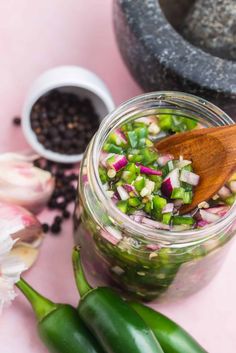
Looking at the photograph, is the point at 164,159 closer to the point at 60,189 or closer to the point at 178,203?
the point at 178,203

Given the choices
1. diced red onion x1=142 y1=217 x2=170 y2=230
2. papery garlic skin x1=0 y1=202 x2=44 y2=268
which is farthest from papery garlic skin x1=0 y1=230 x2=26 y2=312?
diced red onion x1=142 y1=217 x2=170 y2=230

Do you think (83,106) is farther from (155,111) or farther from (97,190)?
(97,190)

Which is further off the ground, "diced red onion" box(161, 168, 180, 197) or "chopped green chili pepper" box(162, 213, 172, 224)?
"diced red onion" box(161, 168, 180, 197)

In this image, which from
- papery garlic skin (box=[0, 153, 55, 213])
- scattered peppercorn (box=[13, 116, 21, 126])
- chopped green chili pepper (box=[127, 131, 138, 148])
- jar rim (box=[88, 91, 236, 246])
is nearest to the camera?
jar rim (box=[88, 91, 236, 246])

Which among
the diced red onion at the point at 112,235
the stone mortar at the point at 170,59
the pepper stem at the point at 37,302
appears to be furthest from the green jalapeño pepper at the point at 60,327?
the stone mortar at the point at 170,59

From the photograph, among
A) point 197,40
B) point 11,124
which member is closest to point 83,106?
point 11,124

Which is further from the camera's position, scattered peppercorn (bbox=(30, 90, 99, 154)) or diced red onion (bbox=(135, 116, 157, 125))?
scattered peppercorn (bbox=(30, 90, 99, 154))

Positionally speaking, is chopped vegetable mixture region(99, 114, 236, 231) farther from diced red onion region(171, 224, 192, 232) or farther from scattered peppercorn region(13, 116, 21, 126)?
scattered peppercorn region(13, 116, 21, 126)
